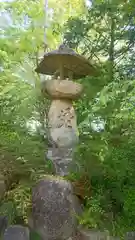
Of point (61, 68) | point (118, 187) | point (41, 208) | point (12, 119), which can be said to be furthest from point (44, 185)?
point (61, 68)

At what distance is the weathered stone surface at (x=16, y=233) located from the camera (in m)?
3.23

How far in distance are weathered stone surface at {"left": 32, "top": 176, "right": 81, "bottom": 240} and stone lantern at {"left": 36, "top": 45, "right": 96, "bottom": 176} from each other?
17.1 inches

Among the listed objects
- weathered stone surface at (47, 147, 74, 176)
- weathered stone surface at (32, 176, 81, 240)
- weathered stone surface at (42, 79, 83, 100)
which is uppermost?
weathered stone surface at (42, 79, 83, 100)

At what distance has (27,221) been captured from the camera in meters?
3.35

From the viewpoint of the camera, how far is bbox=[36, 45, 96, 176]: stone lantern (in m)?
4.04

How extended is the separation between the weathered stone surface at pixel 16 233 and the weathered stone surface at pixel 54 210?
0.17 metres

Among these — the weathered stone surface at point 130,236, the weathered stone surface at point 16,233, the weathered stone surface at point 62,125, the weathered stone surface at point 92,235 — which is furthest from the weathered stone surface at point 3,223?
the weathered stone surface at point 130,236

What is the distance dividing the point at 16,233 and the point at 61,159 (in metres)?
1.12

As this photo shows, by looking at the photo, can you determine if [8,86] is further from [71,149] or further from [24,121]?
[71,149]

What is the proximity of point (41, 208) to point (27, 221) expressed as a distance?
7.9 inches

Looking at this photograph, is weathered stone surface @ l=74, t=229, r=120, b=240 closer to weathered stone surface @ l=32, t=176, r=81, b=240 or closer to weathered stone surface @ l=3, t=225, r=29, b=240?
weathered stone surface @ l=32, t=176, r=81, b=240

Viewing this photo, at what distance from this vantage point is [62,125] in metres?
4.18

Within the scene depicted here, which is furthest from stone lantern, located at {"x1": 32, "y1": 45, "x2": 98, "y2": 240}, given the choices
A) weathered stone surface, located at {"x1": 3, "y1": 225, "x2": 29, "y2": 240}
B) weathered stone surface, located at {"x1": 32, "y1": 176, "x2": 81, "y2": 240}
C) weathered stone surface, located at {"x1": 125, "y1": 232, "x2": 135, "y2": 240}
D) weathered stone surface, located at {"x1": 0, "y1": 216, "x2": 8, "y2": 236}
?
weathered stone surface, located at {"x1": 125, "y1": 232, "x2": 135, "y2": 240}

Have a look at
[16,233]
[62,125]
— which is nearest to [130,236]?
[16,233]
